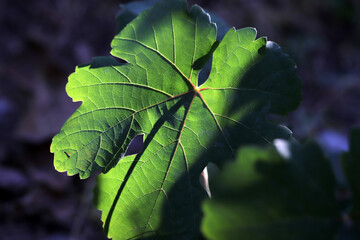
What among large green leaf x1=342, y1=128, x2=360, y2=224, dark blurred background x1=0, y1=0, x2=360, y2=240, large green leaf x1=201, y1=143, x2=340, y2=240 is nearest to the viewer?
large green leaf x1=201, y1=143, x2=340, y2=240

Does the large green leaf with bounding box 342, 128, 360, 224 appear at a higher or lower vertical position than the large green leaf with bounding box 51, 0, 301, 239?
lower

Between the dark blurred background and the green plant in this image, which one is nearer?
the green plant

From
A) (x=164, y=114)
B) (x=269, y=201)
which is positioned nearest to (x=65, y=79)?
(x=164, y=114)

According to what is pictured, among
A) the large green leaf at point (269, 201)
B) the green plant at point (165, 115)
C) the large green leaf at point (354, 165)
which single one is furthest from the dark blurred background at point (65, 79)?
the large green leaf at point (269, 201)

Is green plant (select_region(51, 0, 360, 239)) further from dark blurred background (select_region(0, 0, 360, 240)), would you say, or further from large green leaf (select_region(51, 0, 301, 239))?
dark blurred background (select_region(0, 0, 360, 240))

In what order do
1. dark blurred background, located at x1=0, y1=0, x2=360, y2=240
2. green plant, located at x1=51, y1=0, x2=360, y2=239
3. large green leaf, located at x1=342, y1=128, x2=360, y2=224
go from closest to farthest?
large green leaf, located at x1=342, y1=128, x2=360, y2=224 < green plant, located at x1=51, y1=0, x2=360, y2=239 < dark blurred background, located at x1=0, y1=0, x2=360, y2=240

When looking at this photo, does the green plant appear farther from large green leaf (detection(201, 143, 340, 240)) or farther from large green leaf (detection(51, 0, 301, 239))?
large green leaf (detection(201, 143, 340, 240))

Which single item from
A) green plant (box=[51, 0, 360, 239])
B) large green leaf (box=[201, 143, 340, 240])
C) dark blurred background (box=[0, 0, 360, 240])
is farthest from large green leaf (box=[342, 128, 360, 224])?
dark blurred background (box=[0, 0, 360, 240])
